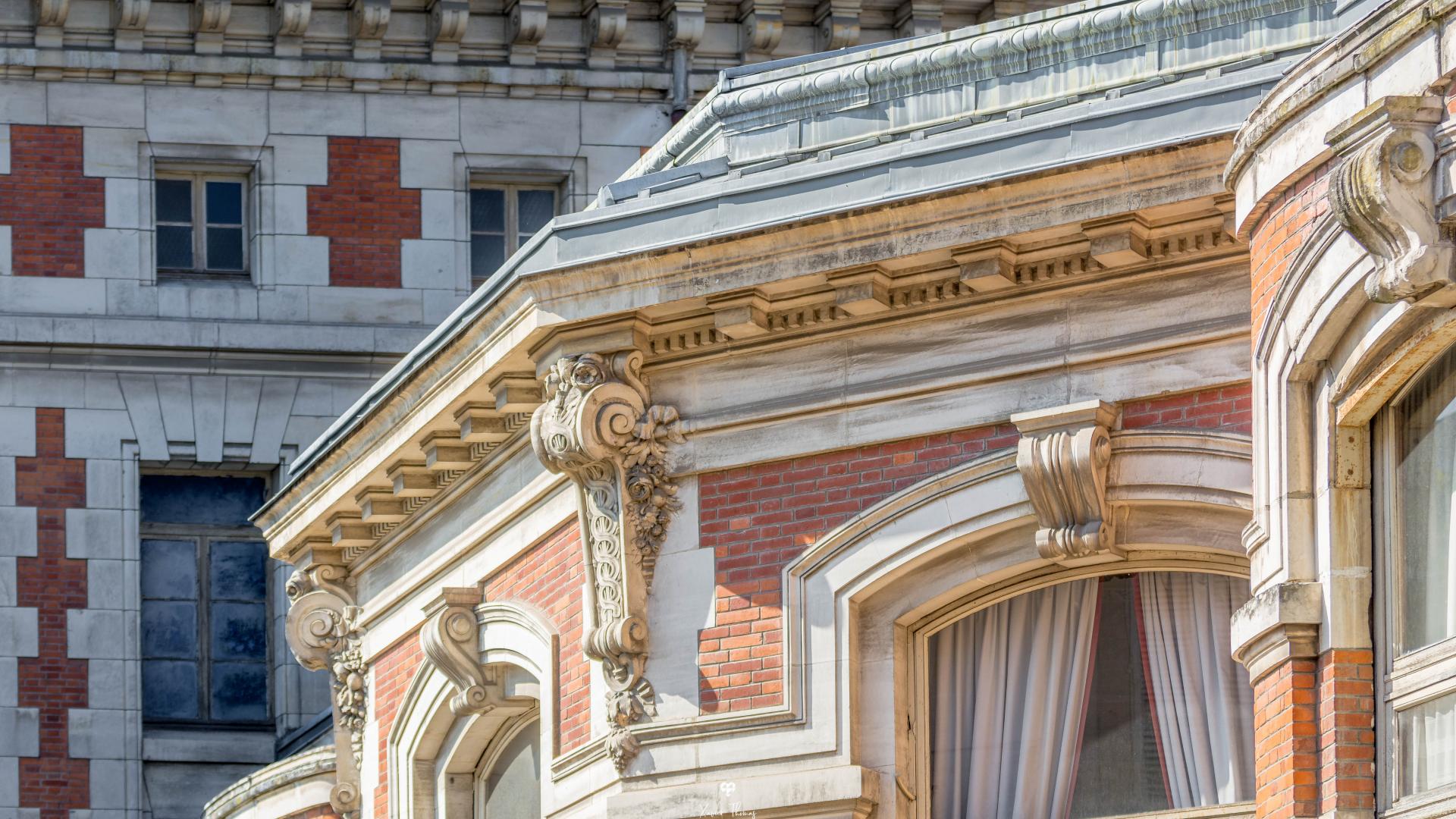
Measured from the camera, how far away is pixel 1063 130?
14.8 m

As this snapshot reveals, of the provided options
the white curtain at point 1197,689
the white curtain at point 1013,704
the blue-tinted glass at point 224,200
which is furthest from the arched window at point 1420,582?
the blue-tinted glass at point 224,200

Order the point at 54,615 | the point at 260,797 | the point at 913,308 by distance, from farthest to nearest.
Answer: the point at 54,615 < the point at 260,797 < the point at 913,308

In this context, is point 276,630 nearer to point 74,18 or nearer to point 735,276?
point 74,18

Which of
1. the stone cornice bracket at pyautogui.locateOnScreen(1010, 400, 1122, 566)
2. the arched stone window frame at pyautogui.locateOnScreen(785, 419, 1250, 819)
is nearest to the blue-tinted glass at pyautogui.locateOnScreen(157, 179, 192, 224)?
the arched stone window frame at pyautogui.locateOnScreen(785, 419, 1250, 819)

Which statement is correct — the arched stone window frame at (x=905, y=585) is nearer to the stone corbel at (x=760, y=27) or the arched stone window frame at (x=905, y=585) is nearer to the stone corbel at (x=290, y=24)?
the stone corbel at (x=290, y=24)

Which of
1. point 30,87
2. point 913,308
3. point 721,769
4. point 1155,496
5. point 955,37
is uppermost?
point 30,87

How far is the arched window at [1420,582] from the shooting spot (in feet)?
40.0

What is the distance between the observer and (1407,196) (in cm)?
1172

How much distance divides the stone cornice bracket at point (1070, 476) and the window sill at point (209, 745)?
1529cm

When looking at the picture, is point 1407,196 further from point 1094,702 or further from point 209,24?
point 209,24

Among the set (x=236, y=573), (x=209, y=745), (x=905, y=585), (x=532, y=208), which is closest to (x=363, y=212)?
(x=532, y=208)

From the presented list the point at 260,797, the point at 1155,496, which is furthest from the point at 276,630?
the point at 1155,496

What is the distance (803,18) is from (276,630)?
288 inches

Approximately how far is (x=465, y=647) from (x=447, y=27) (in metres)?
12.0
